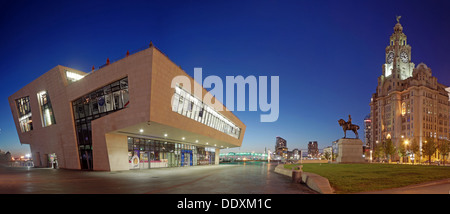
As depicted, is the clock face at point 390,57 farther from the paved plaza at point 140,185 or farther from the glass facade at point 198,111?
the paved plaza at point 140,185

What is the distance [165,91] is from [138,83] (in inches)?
117

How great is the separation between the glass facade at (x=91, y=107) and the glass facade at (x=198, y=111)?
576 centimetres

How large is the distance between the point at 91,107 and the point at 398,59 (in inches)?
6286

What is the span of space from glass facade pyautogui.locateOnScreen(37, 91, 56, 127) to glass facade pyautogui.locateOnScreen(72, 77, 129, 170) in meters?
6.80

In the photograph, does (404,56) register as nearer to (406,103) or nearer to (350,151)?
(406,103)

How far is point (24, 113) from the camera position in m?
47.1

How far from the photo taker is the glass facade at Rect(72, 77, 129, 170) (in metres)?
30.0

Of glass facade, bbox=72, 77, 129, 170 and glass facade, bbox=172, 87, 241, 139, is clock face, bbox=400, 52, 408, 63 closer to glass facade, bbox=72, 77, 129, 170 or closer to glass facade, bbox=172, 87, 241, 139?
glass facade, bbox=172, 87, 241, 139

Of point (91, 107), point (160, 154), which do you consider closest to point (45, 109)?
point (91, 107)

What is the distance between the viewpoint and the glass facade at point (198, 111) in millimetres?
33750

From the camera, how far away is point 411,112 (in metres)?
130

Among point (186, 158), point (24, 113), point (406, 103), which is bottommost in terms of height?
point (186, 158)
